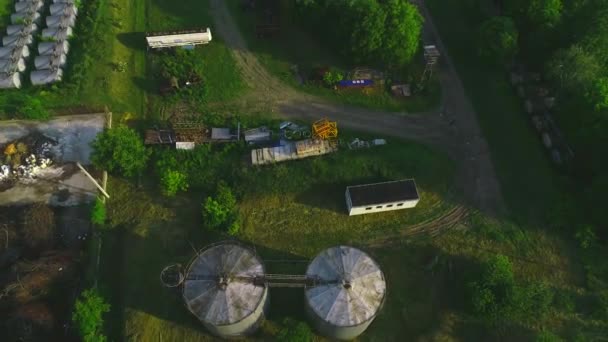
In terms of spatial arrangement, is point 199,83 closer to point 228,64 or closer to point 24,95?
point 228,64

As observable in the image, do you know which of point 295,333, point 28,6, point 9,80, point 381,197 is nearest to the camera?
point 295,333

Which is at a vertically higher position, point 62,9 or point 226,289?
point 62,9

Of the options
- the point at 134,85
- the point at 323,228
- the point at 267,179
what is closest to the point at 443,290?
the point at 323,228

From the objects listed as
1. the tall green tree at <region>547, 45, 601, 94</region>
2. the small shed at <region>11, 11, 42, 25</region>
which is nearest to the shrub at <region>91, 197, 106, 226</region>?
the small shed at <region>11, 11, 42, 25</region>

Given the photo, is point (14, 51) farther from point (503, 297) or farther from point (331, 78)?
point (503, 297)

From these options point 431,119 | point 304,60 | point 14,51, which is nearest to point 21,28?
point 14,51

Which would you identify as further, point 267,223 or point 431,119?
point 431,119

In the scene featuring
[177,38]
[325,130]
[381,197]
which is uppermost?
[177,38]
